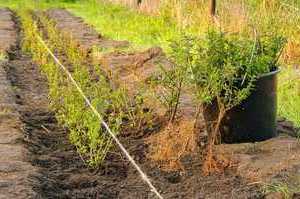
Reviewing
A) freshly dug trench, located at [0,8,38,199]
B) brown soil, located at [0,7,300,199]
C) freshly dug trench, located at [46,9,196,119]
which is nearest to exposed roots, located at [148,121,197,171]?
brown soil, located at [0,7,300,199]

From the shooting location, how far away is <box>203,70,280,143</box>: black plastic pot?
4812 millimetres

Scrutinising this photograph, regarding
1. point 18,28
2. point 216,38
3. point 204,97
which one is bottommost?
point 18,28

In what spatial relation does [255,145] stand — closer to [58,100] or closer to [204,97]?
[204,97]

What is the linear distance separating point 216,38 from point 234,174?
3.20ft

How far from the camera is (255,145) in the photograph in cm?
468

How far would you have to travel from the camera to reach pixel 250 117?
4820 millimetres

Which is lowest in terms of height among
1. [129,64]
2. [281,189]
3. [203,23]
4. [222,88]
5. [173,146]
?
[129,64]

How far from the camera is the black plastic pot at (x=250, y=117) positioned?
4.81 metres

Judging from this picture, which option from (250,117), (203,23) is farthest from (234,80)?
(203,23)

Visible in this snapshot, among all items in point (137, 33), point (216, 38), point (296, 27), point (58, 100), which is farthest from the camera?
point (137, 33)

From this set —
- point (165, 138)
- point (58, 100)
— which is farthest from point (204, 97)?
point (58, 100)

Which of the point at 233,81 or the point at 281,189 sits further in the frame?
the point at 233,81

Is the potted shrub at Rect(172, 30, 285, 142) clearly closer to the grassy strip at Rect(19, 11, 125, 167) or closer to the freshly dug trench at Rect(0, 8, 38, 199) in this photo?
the grassy strip at Rect(19, 11, 125, 167)

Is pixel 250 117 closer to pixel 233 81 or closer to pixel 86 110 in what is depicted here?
pixel 233 81
